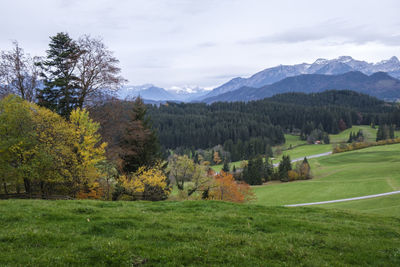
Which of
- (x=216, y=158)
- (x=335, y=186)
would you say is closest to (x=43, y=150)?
(x=335, y=186)

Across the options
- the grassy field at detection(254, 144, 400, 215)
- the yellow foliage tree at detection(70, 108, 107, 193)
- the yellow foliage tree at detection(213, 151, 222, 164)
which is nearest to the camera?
the yellow foliage tree at detection(70, 108, 107, 193)

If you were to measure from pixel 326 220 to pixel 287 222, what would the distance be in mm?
4048

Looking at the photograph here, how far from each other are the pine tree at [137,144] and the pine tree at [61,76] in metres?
8.46

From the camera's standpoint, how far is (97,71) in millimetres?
34406

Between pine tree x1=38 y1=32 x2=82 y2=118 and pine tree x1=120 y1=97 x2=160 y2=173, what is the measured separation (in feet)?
27.7

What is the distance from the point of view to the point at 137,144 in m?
38.2

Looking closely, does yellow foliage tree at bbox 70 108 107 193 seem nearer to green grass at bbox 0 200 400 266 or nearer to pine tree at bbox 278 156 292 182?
green grass at bbox 0 200 400 266

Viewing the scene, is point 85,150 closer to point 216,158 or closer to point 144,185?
point 144,185

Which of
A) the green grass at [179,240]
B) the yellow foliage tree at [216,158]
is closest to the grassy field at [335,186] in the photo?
the green grass at [179,240]

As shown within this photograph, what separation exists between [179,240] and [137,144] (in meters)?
28.4

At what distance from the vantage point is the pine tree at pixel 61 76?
33719 mm

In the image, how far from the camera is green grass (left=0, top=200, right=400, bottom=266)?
920 centimetres

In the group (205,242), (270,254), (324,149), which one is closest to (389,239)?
(270,254)

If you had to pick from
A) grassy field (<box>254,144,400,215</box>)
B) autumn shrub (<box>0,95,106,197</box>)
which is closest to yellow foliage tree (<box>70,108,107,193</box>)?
autumn shrub (<box>0,95,106,197</box>)
